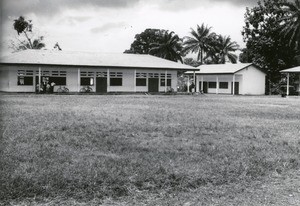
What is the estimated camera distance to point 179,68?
43.9 metres

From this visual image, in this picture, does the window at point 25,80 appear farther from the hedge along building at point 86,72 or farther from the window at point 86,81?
the window at point 86,81

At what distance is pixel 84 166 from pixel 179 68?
1446 inches

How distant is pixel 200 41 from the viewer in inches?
2746

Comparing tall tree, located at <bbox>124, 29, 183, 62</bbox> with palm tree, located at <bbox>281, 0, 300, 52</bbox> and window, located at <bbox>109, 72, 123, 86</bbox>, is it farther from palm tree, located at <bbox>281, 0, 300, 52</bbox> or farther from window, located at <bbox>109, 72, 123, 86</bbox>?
window, located at <bbox>109, 72, 123, 86</bbox>

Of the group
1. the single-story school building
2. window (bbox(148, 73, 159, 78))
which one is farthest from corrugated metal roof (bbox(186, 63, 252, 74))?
window (bbox(148, 73, 159, 78))

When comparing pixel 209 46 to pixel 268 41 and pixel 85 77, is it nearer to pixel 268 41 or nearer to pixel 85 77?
pixel 268 41

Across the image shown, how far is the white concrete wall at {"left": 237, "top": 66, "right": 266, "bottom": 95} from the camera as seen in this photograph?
168ft

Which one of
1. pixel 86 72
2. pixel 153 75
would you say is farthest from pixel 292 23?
pixel 86 72

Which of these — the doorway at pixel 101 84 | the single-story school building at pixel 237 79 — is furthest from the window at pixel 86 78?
the single-story school building at pixel 237 79

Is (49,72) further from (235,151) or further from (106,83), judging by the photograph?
(235,151)

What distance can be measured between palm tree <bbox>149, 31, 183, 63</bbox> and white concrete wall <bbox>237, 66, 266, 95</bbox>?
20914 mm

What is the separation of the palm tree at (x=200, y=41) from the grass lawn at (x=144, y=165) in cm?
5745

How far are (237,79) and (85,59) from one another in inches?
769

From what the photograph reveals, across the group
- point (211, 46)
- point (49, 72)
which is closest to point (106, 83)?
point (49, 72)
